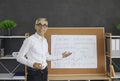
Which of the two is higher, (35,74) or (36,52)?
(36,52)

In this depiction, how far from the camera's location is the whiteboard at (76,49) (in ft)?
12.3

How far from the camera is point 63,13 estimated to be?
394cm

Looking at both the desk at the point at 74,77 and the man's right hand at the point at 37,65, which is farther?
the desk at the point at 74,77

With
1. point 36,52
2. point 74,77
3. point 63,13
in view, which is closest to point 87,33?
point 63,13

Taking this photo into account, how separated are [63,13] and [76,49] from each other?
2.24ft

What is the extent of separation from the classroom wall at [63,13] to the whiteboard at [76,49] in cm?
27

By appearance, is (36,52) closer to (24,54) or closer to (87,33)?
(24,54)

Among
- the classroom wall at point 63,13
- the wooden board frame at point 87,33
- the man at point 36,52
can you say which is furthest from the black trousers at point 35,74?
the classroom wall at point 63,13

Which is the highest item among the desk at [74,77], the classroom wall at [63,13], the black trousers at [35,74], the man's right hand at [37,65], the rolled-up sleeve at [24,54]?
the classroom wall at [63,13]

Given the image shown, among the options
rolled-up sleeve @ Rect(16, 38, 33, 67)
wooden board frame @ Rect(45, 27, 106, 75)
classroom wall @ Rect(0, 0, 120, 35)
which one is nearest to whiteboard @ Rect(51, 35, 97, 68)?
wooden board frame @ Rect(45, 27, 106, 75)

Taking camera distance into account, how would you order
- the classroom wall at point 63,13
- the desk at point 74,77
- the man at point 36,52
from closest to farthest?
1. the man at point 36,52
2. the desk at point 74,77
3. the classroom wall at point 63,13

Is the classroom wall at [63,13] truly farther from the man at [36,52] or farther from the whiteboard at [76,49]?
the man at [36,52]

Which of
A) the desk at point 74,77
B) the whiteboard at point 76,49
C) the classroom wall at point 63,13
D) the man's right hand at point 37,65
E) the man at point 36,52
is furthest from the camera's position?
the classroom wall at point 63,13

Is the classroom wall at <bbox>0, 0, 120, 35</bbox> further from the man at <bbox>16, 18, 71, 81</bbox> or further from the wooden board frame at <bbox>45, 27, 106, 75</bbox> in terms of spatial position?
the man at <bbox>16, 18, 71, 81</bbox>
